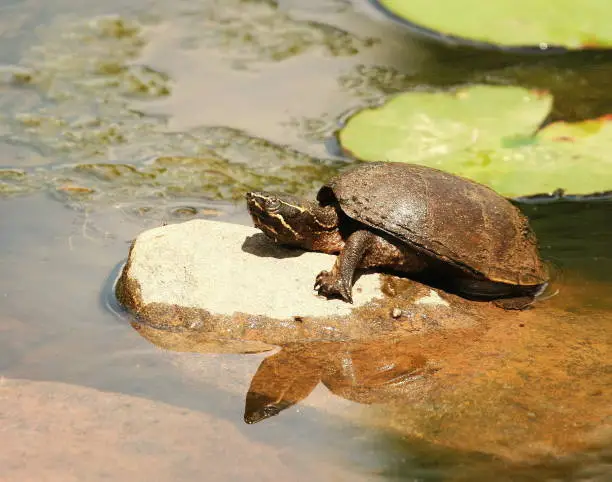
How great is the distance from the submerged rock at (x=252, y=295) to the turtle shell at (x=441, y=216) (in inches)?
10.9

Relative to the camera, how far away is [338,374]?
14.8 ft

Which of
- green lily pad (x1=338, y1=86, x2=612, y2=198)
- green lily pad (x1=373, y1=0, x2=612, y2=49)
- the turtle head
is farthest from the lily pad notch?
the turtle head

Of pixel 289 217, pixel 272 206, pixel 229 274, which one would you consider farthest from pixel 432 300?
pixel 229 274

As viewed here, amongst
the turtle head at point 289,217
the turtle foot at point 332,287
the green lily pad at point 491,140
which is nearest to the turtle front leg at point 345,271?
the turtle foot at point 332,287

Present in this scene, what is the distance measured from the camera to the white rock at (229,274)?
15.5ft

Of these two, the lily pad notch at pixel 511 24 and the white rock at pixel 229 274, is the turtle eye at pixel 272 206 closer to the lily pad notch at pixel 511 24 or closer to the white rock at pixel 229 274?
the white rock at pixel 229 274

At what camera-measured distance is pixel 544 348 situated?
4.69 m

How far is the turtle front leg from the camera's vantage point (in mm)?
4730

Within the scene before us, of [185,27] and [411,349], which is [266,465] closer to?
[411,349]

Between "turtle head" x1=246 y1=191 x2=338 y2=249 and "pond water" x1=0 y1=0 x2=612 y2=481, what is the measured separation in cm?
70

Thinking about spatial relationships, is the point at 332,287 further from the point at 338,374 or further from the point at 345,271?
the point at 338,374

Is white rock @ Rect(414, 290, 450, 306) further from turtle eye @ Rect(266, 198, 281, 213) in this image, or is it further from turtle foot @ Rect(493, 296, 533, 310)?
turtle eye @ Rect(266, 198, 281, 213)

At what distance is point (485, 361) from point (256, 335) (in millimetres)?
1163

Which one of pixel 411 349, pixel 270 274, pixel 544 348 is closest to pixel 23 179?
pixel 270 274
